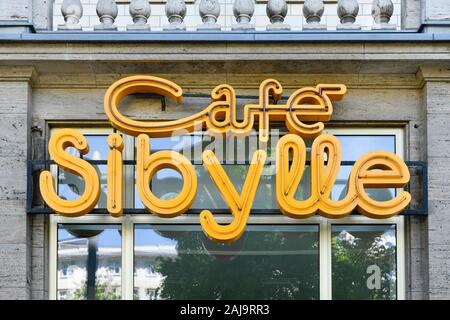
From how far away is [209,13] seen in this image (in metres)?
11.4

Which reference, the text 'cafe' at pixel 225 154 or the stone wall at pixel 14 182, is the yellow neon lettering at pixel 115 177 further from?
the stone wall at pixel 14 182

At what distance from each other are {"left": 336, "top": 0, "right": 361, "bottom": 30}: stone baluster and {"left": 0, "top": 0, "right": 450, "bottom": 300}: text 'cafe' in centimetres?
2

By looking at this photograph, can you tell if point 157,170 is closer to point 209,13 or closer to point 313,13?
point 209,13

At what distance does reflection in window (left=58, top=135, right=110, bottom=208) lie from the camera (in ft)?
37.2

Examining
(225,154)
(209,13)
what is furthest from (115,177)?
(209,13)

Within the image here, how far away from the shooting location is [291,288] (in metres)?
11.1

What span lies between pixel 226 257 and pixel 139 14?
3005mm

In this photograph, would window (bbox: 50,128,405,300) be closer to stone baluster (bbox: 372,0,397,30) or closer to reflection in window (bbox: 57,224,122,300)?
reflection in window (bbox: 57,224,122,300)

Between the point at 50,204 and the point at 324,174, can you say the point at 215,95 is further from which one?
the point at 50,204

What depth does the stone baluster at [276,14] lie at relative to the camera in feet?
37.1

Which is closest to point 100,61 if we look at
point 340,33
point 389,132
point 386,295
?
point 340,33

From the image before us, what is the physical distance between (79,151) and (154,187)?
1006mm

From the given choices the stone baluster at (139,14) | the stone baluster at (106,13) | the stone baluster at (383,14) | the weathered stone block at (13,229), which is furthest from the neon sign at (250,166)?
the stone baluster at (383,14)

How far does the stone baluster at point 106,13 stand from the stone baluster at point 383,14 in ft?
10.1
